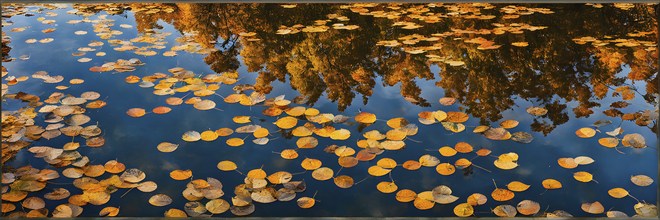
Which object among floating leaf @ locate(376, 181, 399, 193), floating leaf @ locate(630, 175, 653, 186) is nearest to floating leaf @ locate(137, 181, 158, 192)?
floating leaf @ locate(376, 181, 399, 193)

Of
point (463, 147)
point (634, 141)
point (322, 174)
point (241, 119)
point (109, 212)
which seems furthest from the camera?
point (241, 119)

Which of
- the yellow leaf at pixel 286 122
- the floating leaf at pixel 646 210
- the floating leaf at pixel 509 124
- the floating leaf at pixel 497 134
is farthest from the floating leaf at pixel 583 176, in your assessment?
the yellow leaf at pixel 286 122

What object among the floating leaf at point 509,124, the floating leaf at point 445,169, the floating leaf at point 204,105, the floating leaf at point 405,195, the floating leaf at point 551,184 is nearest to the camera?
the floating leaf at point 405,195

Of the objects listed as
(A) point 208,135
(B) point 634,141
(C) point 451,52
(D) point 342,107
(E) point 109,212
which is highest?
(C) point 451,52

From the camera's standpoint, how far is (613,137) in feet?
12.1

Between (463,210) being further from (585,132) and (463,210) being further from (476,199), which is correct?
(585,132)

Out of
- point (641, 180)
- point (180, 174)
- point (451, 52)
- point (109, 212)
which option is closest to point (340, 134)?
point (180, 174)

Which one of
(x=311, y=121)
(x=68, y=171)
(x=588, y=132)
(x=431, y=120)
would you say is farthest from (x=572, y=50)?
(x=68, y=171)

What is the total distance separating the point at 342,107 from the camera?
409 centimetres

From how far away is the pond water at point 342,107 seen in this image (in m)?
3.06

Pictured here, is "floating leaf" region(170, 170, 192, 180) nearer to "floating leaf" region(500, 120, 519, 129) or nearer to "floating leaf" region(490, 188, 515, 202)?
"floating leaf" region(490, 188, 515, 202)

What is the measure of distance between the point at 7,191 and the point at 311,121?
1669 millimetres

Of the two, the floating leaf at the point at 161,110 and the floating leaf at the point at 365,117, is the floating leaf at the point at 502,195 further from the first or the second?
the floating leaf at the point at 161,110

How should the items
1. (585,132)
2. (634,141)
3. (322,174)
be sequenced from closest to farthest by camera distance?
(322,174)
(634,141)
(585,132)
